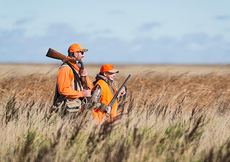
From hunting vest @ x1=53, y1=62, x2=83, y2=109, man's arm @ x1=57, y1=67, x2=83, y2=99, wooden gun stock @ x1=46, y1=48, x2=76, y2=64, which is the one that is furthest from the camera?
wooden gun stock @ x1=46, y1=48, x2=76, y2=64

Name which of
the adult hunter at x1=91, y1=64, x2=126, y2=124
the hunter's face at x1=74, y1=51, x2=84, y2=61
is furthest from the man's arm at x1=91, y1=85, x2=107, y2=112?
the hunter's face at x1=74, y1=51, x2=84, y2=61

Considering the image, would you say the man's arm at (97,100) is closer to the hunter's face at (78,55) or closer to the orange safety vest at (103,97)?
the orange safety vest at (103,97)

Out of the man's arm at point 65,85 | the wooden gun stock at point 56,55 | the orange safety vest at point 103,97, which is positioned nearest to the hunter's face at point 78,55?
the wooden gun stock at point 56,55

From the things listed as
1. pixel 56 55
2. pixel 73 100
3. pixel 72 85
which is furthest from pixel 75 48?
pixel 73 100

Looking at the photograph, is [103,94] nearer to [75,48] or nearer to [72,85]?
[72,85]

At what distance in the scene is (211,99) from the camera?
26.0 ft

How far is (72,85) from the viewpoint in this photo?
13.8ft

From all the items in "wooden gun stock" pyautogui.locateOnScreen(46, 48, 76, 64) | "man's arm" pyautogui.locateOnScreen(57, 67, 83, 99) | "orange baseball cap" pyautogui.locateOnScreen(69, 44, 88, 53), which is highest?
"orange baseball cap" pyautogui.locateOnScreen(69, 44, 88, 53)

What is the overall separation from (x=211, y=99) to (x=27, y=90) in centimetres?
563

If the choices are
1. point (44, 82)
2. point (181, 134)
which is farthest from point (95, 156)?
point (44, 82)

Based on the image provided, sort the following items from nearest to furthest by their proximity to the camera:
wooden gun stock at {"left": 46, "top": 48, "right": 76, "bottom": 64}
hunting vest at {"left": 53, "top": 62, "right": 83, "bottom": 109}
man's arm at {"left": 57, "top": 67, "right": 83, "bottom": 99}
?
man's arm at {"left": 57, "top": 67, "right": 83, "bottom": 99}
hunting vest at {"left": 53, "top": 62, "right": 83, "bottom": 109}
wooden gun stock at {"left": 46, "top": 48, "right": 76, "bottom": 64}

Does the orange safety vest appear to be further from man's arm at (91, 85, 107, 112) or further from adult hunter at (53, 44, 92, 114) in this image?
adult hunter at (53, 44, 92, 114)

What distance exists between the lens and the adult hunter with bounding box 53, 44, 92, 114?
13.2ft

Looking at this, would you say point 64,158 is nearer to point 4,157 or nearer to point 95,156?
point 95,156
